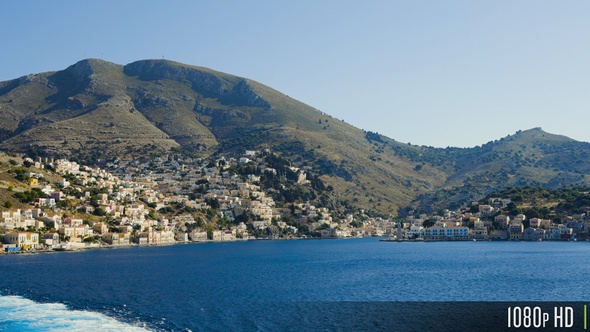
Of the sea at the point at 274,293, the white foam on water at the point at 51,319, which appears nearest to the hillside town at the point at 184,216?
the sea at the point at 274,293

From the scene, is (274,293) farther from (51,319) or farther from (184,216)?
(184,216)

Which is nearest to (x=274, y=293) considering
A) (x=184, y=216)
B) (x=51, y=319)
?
(x=51, y=319)

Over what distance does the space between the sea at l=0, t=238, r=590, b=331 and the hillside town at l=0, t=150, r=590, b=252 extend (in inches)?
1056

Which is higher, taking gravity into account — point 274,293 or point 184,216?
point 184,216

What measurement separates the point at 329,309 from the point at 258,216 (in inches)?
5036

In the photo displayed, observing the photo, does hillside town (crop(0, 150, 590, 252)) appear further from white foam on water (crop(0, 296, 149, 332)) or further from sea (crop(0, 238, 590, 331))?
white foam on water (crop(0, 296, 149, 332))

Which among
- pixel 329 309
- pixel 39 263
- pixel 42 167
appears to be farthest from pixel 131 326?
pixel 42 167

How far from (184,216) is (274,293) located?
101 m

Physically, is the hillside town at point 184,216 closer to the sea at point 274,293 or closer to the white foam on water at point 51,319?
the sea at point 274,293

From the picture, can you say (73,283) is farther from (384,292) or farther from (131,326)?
(384,292)

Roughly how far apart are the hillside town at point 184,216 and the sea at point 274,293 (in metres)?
26.8

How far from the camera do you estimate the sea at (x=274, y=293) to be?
39.5m

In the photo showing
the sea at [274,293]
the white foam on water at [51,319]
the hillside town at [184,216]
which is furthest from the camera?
the hillside town at [184,216]

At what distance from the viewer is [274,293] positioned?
53.3 m
